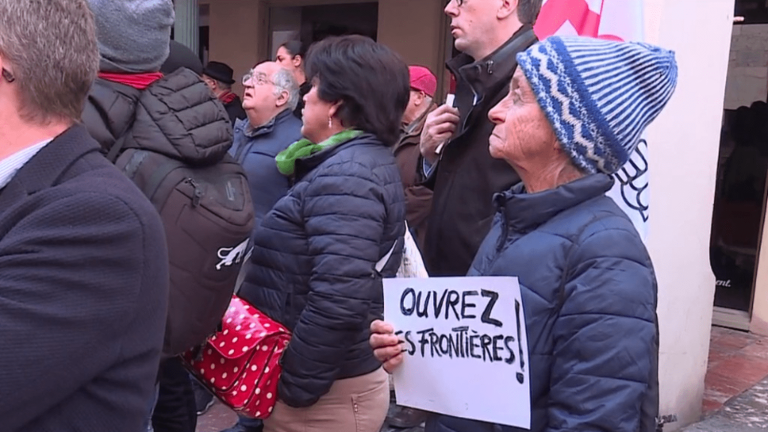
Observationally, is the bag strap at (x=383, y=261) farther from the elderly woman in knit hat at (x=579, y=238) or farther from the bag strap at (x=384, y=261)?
the elderly woman in knit hat at (x=579, y=238)

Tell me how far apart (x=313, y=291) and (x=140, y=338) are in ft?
3.36

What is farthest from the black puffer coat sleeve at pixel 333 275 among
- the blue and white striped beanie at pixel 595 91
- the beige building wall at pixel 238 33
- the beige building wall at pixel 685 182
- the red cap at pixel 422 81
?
the beige building wall at pixel 238 33

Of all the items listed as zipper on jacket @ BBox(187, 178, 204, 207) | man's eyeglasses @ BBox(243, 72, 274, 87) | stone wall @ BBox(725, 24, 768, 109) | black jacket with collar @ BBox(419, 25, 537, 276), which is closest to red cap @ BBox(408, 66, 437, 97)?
man's eyeglasses @ BBox(243, 72, 274, 87)

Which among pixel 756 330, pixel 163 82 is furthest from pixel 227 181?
pixel 756 330

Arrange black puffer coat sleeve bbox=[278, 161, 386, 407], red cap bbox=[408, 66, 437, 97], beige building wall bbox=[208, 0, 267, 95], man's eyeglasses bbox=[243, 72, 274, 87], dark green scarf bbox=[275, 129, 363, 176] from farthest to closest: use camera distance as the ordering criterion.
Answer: beige building wall bbox=[208, 0, 267, 95], red cap bbox=[408, 66, 437, 97], man's eyeglasses bbox=[243, 72, 274, 87], dark green scarf bbox=[275, 129, 363, 176], black puffer coat sleeve bbox=[278, 161, 386, 407]

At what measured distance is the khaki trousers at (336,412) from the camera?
2.50 m

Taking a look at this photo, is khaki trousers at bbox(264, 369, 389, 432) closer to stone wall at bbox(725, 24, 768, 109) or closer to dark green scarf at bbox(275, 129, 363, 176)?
dark green scarf at bbox(275, 129, 363, 176)

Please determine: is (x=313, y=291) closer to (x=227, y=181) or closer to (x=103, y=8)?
(x=227, y=181)

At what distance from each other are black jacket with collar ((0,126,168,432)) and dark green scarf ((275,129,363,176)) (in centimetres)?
122

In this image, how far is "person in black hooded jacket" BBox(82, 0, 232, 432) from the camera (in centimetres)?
205

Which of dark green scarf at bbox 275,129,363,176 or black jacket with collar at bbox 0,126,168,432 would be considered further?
dark green scarf at bbox 275,129,363,176

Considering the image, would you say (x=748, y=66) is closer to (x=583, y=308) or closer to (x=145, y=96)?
(x=145, y=96)

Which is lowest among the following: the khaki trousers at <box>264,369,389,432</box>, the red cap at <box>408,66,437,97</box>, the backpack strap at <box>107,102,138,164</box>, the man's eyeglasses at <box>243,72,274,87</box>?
the khaki trousers at <box>264,369,389,432</box>

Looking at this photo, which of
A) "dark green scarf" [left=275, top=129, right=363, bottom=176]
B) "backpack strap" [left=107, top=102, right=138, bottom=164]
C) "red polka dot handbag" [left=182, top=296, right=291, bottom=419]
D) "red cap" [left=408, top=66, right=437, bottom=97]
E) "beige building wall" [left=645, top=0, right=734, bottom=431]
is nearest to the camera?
"backpack strap" [left=107, top=102, right=138, bottom=164]
